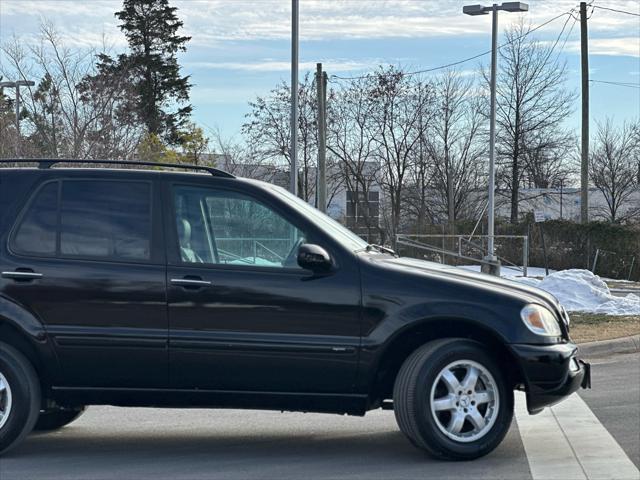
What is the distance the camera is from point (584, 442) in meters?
6.57

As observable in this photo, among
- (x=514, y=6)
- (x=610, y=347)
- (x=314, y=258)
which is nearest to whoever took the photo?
(x=314, y=258)

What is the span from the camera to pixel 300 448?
6605 mm

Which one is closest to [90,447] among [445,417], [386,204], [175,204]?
[175,204]

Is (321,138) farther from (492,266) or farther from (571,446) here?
(571,446)

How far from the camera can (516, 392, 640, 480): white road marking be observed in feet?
18.9

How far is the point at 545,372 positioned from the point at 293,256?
68.8 inches

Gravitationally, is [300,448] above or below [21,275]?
below

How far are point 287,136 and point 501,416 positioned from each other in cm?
3968

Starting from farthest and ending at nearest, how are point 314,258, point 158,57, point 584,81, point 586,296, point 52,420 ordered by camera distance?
1. point 158,57
2. point 584,81
3. point 586,296
4. point 52,420
5. point 314,258

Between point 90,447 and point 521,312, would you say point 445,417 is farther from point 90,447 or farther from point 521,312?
point 90,447

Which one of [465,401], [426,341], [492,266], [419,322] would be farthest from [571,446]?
[492,266]

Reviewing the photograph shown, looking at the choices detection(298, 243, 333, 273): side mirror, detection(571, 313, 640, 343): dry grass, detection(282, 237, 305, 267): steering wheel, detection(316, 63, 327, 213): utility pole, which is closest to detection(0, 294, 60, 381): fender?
detection(282, 237, 305, 267): steering wheel

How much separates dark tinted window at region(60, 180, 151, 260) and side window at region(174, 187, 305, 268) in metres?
0.24

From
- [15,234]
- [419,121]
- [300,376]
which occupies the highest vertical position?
[419,121]
